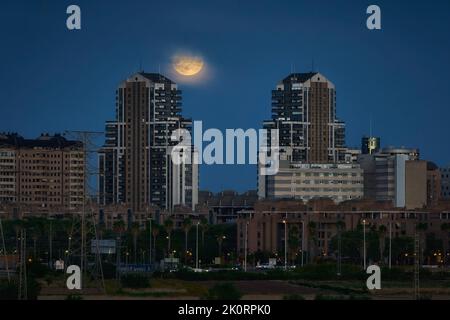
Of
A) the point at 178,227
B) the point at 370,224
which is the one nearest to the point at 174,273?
the point at 370,224

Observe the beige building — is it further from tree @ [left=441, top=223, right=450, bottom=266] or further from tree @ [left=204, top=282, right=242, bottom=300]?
tree @ [left=204, top=282, right=242, bottom=300]

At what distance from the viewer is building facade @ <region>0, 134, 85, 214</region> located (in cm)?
7119

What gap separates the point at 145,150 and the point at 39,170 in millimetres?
8852

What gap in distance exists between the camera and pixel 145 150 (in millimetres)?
66562

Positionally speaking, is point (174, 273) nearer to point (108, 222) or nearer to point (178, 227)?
point (178, 227)

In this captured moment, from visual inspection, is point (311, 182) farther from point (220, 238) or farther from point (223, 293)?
point (223, 293)

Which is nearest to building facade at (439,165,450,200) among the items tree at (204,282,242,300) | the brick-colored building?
the brick-colored building

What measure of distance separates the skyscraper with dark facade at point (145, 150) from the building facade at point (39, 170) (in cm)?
250

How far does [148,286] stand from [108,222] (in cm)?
3160

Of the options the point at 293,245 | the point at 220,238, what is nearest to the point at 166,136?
the point at 220,238

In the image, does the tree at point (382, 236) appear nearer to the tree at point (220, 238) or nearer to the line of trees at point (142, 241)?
the line of trees at point (142, 241)

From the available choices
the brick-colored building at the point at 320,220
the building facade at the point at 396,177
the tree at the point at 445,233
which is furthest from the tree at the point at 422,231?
the building facade at the point at 396,177
